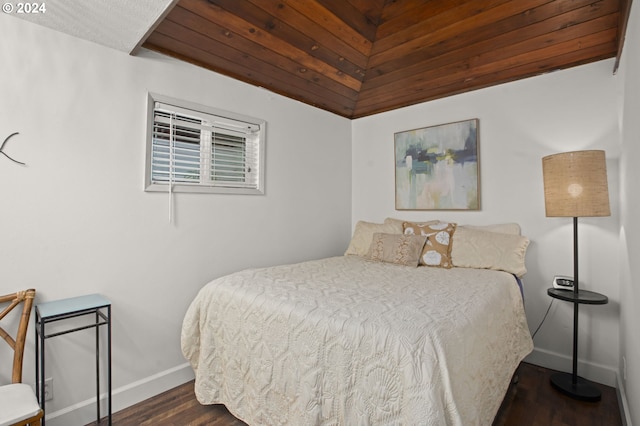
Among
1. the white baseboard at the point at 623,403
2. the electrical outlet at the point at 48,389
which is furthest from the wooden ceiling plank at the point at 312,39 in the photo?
the white baseboard at the point at 623,403

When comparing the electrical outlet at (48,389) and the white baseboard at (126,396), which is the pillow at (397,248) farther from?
the electrical outlet at (48,389)

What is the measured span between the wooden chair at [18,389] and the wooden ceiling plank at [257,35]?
1847mm

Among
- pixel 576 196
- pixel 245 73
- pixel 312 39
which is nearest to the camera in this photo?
pixel 576 196

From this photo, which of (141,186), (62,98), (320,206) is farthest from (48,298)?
(320,206)

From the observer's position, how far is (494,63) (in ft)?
8.29

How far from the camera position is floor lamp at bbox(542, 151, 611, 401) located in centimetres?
199

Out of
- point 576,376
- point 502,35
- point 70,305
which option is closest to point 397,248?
point 576,376

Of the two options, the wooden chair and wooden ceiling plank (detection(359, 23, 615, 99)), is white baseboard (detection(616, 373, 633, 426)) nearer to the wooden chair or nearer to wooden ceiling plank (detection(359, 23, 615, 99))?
wooden ceiling plank (detection(359, 23, 615, 99))

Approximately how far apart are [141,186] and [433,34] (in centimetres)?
238

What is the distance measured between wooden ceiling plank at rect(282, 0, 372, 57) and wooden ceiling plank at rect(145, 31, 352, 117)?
533mm

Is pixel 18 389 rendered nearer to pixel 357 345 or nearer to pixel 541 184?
pixel 357 345

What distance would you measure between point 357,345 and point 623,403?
1.90 meters

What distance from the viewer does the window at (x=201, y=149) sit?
217cm

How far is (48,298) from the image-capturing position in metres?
1.72
